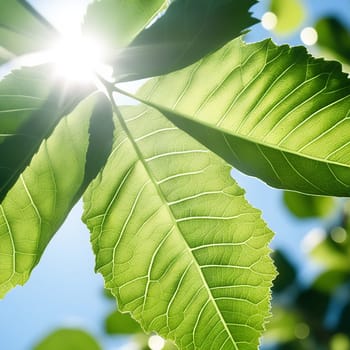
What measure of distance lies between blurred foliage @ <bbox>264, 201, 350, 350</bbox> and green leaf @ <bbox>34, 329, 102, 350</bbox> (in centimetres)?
118

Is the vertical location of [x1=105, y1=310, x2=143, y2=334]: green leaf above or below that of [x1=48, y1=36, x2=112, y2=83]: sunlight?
above

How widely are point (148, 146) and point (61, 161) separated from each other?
0.18 meters

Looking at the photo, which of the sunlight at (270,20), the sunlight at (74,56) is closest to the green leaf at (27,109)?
the sunlight at (74,56)

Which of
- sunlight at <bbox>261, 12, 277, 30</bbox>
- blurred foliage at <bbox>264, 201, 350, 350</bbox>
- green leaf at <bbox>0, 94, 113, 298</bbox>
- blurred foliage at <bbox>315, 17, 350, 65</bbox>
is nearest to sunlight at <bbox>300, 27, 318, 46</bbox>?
blurred foliage at <bbox>315, 17, 350, 65</bbox>

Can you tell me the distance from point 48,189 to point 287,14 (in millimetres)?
1796

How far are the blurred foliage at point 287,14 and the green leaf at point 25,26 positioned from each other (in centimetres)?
173

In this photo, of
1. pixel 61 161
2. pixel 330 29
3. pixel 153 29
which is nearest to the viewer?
pixel 153 29

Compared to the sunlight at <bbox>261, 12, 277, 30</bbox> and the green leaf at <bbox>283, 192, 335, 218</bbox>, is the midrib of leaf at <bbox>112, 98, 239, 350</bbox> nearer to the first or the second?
the sunlight at <bbox>261, 12, 277, 30</bbox>

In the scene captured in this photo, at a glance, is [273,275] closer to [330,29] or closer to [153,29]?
[153,29]

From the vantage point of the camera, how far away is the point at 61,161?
46.7 inches

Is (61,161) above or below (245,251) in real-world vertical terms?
above

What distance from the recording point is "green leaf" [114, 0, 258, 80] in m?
1.07

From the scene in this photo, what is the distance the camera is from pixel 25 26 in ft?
3.48

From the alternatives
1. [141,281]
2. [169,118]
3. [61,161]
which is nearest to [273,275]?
[141,281]
